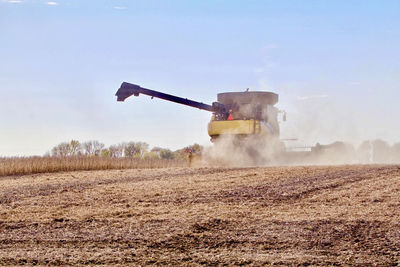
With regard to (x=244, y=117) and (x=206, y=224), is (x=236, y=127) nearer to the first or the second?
(x=244, y=117)

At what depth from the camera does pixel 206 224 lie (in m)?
6.07

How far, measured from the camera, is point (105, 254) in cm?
486

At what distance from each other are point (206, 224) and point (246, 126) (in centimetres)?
1191

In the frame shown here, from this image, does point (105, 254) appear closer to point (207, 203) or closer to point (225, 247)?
point (225, 247)

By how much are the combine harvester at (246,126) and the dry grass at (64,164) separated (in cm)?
413

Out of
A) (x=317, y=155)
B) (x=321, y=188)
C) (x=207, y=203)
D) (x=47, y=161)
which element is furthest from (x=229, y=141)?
(x=207, y=203)

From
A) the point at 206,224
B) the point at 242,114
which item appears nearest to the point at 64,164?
the point at 242,114

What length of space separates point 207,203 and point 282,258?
10.9 ft

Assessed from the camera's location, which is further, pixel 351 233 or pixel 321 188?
pixel 321 188

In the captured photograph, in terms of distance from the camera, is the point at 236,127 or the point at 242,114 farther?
the point at 242,114

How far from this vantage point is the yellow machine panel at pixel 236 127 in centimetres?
1778

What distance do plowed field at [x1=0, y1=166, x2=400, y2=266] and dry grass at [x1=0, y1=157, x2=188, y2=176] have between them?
7796 millimetres

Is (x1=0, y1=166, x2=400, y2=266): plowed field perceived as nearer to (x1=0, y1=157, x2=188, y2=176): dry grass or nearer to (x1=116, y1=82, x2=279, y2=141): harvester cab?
(x1=116, y1=82, x2=279, y2=141): harvester cab

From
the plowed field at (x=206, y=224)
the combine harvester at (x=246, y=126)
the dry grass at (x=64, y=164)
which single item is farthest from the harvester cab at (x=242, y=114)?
the plowed field at (x=206, y=224)
